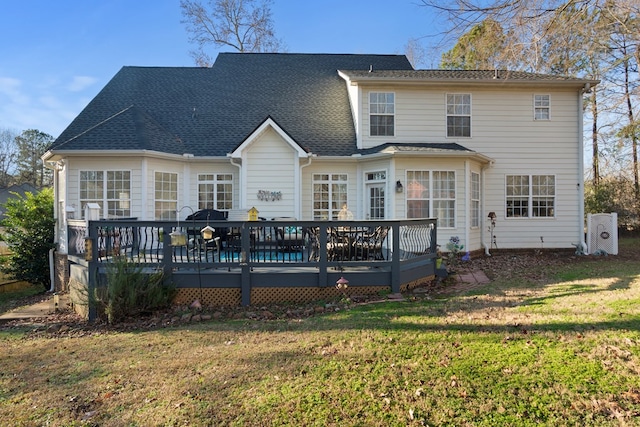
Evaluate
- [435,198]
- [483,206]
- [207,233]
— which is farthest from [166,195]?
[483,206]

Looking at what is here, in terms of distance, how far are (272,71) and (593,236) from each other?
13745 millimetres

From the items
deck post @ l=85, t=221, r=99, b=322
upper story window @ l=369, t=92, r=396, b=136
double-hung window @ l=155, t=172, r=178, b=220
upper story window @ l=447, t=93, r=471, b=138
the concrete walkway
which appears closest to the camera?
deck post @ l=85, t=221, r=99, b=322

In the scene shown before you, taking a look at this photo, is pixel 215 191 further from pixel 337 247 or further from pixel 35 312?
pixel 337 247

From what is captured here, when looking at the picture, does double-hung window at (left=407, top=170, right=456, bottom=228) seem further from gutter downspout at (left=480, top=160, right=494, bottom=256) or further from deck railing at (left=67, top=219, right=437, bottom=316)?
deck railing at (left=67, top=219, right=437, bottom=316)

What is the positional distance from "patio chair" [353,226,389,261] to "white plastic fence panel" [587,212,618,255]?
30.8ft

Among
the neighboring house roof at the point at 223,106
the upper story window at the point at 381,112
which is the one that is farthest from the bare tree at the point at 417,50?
the upper story window at the point at 381,112

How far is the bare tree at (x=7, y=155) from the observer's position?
51.1m

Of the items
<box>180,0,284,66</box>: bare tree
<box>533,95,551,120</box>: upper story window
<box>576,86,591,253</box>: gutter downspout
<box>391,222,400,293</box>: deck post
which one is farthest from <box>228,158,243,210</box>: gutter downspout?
<box>180,0,284,66</box>: bare tree

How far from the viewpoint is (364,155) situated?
41.0 ft

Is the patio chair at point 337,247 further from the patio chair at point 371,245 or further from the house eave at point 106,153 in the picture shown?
the house eave at point 106,153

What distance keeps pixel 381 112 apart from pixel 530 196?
605 centimetres

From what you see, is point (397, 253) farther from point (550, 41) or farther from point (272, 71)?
point (272, 71)

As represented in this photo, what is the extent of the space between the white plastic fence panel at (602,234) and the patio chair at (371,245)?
30.8 feet

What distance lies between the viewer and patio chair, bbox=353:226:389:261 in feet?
25.1
